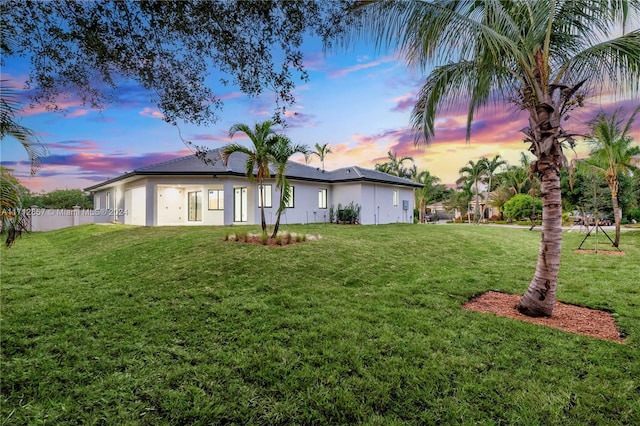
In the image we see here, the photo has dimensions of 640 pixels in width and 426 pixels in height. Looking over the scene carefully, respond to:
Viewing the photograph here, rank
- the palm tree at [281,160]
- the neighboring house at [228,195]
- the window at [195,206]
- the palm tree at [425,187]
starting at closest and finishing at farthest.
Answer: the palm tree at [281,160] → the neighboring house at [228,195] → the window at [195,206] → the palm tree at [425,187]

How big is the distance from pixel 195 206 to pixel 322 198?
329 inches

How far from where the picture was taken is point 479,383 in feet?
10.2

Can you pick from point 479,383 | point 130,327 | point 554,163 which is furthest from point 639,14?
point 130,327

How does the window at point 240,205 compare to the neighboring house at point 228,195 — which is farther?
the window at point 240,205

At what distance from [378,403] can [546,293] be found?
3.81 meters

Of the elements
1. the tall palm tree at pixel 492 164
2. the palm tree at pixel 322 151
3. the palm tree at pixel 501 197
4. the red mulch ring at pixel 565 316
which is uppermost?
the tall palm tree at pixel 492 164

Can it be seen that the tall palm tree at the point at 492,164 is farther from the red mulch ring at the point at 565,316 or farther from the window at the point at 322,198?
the red mulch ring at the point at 565,316

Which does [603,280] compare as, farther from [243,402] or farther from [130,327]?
[130,327]

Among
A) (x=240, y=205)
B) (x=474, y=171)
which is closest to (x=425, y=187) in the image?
(x=474, y=171)

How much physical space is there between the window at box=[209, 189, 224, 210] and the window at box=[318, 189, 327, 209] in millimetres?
6223

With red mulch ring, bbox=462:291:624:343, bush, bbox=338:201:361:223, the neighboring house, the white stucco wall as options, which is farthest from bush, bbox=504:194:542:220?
red mulch ring, bbox=462:291:624:343

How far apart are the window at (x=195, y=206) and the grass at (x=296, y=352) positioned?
13.1 meters

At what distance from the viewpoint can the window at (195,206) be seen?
20359 mm

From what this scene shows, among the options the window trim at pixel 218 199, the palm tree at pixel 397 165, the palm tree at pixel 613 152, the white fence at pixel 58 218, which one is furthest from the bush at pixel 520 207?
the white fence at pixel 58 218
